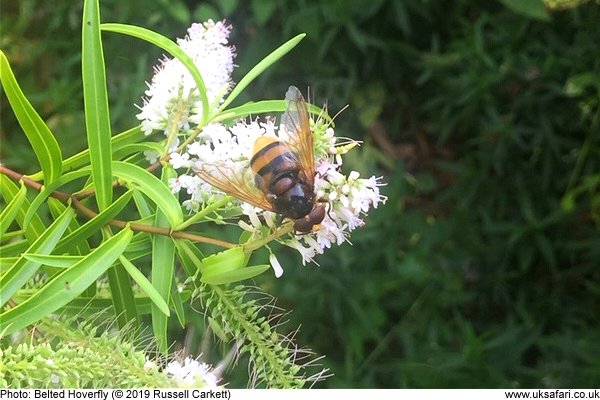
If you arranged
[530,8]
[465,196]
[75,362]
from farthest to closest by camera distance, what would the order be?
[465,196] → [530,8] → [75,362]

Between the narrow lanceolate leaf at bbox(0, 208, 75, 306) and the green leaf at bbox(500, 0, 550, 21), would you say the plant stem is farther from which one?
the green leaf at bbox(500, 0, 550, 21)

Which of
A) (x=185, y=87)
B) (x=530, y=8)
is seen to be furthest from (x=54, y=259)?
(x=530, y=8)

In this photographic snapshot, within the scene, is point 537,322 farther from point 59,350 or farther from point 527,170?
point 59,350

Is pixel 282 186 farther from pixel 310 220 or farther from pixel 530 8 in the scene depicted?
pixel 530 8

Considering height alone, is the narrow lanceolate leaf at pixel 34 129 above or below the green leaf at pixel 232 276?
above

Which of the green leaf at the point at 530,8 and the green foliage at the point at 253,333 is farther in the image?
the green leaf at the point at 530,8

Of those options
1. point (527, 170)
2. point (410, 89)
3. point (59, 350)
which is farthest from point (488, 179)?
point (59, 350)

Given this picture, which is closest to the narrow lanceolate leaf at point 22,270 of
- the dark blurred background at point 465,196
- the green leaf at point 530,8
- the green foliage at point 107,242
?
the green foliage at point 107,242

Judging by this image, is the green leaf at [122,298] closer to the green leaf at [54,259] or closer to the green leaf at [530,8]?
the green leaf at [54,259]
